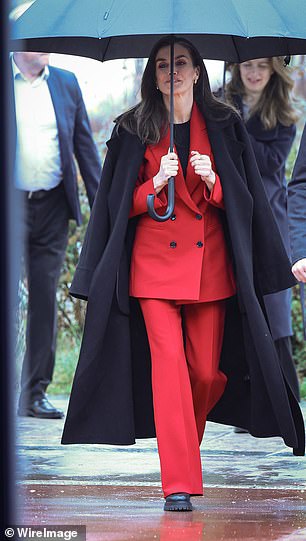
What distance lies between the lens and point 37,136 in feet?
26.3

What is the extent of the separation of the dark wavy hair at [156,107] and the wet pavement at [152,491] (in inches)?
63.3

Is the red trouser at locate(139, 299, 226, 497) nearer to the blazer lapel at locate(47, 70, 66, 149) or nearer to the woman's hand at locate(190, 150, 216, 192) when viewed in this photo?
the woman's hand at locate(190, 150, 216, 192)

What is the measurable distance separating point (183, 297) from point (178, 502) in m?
0.86

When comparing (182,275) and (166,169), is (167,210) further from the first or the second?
(182,275)

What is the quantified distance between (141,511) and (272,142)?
10.1 ft

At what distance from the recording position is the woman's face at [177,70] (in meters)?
5.38

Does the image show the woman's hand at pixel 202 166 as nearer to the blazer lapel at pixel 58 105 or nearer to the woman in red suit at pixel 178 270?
the woman in red suit at pixel 178 270

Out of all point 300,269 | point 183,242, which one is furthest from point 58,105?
point 300,269

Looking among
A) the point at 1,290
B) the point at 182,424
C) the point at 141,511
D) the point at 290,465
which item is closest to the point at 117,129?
the point at 182,424

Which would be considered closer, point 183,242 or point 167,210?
point 167,210

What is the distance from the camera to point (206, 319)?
5.36m

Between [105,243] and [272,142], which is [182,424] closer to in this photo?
[105,243]

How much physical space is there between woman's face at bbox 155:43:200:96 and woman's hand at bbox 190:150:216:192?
368 mm

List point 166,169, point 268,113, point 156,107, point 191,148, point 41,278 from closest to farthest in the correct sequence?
point 166,169, point 191,148, point 156,107, point 268,113, point 41,278
